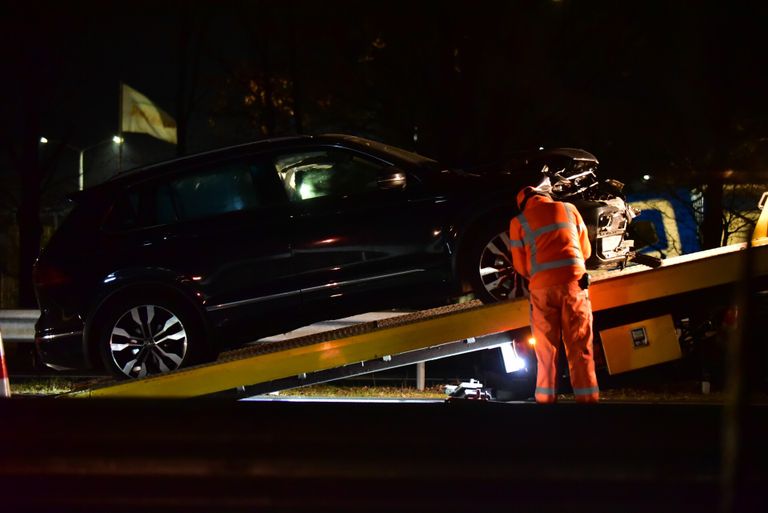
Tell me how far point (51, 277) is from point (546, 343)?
3.52 meters

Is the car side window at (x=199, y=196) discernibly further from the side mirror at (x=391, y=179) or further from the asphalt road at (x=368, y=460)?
the asphalt road at (x=368, y=460)

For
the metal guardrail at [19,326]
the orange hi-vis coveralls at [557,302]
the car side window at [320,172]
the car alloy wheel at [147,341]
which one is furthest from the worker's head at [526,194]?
the metal guardrail at [19,326]

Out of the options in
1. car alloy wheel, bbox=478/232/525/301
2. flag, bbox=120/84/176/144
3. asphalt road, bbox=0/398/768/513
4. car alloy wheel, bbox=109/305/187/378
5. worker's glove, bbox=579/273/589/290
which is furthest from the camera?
flag, bbox=120/84/176/144

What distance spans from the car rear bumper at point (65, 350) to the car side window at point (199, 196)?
838mm

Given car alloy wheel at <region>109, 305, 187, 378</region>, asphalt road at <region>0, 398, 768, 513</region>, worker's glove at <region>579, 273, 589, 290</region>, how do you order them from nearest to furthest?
asphalt road at <region>0, 398, 768, 513</region> → worker's glove at <region>579, 273, 589, 290</region> → car alloy wheel at <region>109, 305, 187, 378</region>

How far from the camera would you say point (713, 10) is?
105 inches

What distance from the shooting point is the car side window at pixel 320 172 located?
6.52 meters

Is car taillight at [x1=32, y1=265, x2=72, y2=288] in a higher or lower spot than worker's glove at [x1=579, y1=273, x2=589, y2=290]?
higher

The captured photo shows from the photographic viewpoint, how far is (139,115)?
22984mm

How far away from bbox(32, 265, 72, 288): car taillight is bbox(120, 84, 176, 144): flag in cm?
1690

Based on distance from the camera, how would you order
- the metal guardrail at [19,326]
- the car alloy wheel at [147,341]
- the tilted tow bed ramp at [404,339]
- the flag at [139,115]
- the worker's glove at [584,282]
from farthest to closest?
the flag at [139,115], the metal guardrail at [19,326], the car alloy wheel at [147,341], the worker's glove at [584,282], the tilted tow bed ramp at [404,339]

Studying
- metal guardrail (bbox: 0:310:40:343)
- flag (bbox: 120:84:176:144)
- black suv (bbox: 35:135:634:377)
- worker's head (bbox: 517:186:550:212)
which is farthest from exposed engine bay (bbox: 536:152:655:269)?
flag (bbox: 120:84:176:144)

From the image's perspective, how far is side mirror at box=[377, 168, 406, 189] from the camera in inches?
240

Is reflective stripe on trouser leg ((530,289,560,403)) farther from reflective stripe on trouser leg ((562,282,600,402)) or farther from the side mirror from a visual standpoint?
the side mirror
